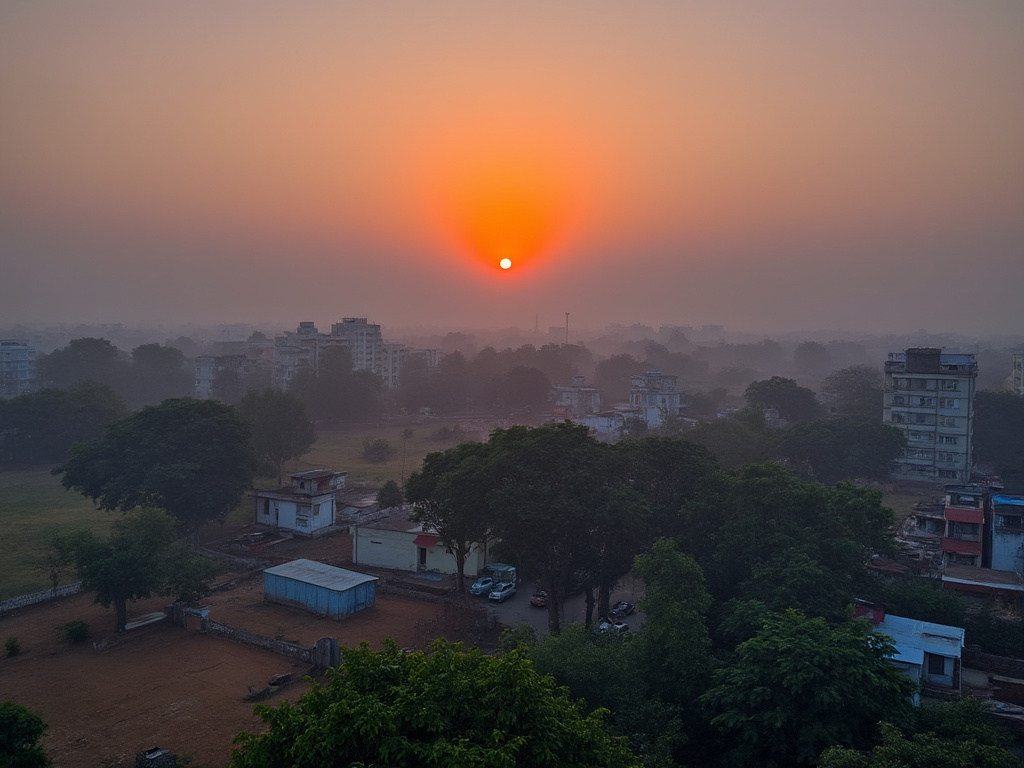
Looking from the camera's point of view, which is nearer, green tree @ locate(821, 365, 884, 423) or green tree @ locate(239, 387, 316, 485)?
green tree @ locate(239, 387, 316, 485)

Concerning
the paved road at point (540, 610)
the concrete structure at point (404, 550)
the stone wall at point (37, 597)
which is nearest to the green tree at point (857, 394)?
the paved road at point (540, 610)

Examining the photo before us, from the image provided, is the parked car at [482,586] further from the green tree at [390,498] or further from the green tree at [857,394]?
the green tree at [857,394]

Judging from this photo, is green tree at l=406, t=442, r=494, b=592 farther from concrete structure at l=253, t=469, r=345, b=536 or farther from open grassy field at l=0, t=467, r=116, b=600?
open grassy field at l=0, t=467, r=116, b=600

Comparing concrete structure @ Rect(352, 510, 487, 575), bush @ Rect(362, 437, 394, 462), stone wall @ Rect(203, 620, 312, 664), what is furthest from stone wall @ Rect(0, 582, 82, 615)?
bush @ Rect(362, 437, 394, 462)

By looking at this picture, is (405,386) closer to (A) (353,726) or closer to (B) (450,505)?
(B) (450,505)

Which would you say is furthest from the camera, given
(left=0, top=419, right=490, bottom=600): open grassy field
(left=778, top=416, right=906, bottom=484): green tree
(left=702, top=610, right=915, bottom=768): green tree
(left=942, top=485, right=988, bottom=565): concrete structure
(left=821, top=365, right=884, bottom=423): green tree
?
(left=821, top=365, right=884, bottom=423): green tree

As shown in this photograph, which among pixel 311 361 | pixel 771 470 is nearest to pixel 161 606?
pixel 771 470

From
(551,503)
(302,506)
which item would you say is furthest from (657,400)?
(551,503)
